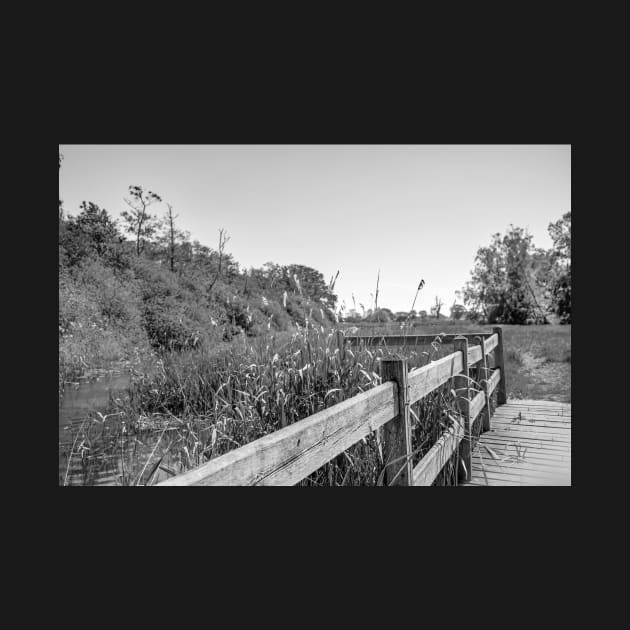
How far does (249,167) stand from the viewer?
5.41 m

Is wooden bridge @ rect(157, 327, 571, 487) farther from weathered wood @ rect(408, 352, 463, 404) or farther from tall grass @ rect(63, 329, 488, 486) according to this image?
tall grass @ rect(63, 329, 488, 486)

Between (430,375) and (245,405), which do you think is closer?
(430,375)

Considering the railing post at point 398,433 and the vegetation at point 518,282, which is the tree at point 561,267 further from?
the railing post at point 398,433

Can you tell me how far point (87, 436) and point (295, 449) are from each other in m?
4.05

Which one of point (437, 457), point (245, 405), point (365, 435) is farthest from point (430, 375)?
point (245, 405)

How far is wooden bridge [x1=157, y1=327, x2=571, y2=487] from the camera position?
1662mm

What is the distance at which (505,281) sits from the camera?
43.7 ft

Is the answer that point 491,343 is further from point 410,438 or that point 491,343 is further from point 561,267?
point 561,267

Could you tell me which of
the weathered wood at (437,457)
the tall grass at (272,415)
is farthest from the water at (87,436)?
the weathered wood at (437,457)

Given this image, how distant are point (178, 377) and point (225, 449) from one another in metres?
2.26

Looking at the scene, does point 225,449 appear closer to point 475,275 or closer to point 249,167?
point 249,167

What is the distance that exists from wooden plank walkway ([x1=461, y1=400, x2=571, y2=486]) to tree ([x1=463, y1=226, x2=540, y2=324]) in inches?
195

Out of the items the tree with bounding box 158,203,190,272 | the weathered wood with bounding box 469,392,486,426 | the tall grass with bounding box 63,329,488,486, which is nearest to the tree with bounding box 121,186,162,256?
the tree with bounding box 158,203,190,272

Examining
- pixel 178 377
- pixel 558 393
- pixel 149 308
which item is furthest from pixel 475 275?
pixel 178 377
